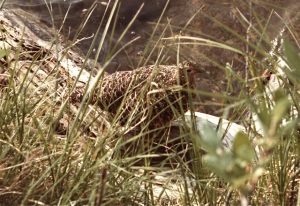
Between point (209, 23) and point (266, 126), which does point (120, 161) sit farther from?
point (209, 23)

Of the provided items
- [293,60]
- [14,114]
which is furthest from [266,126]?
[14,114]

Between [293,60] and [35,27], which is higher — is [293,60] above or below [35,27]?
below

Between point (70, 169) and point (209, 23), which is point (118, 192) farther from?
point (209, 23)

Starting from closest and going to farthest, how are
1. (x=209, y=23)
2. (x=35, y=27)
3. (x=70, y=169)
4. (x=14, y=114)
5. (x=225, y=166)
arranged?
1. (x=225, y=166)
2. (x=70, y=169)
3. (x=14, y=114)
4. (x=35, y=27)
5. (x=209, y=23)

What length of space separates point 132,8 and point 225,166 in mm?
4630

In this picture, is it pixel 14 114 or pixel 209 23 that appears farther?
pixel 209 23

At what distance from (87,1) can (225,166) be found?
466 cm

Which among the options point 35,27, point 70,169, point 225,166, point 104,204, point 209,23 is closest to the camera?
point 225,166

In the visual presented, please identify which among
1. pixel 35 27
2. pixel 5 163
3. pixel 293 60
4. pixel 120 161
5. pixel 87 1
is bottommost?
pixel 5 163

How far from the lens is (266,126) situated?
0.51 metres

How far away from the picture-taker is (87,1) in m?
5.00

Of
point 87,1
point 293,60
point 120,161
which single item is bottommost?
point 120,161

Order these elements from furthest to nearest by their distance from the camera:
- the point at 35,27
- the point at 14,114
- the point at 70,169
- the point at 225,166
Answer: the point at 35,27, the point at 14,114, the point at 70,169, the point at 225,166

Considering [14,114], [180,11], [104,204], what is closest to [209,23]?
[180,11]
